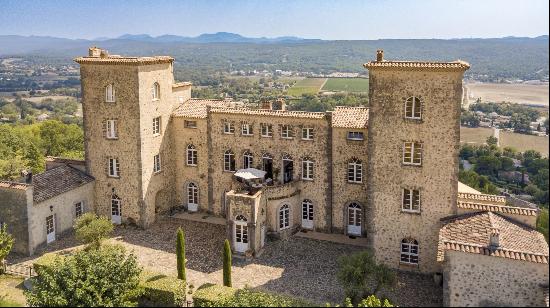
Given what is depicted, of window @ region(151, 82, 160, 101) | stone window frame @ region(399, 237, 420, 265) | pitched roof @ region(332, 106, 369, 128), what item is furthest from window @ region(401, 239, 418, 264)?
window @ region(151, 82, 160, 101)

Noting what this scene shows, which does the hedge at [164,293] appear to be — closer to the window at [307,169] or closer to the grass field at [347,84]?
the window at [307,169]

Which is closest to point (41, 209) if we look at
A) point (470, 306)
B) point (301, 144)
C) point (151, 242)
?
point (151, 242)

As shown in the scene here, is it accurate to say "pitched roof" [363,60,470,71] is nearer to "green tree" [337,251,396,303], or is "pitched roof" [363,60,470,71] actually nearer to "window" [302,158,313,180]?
"window" [302,158,313,180]

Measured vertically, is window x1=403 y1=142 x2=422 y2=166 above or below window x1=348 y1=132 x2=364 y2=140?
below

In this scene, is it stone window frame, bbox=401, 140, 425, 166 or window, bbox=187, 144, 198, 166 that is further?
window, bbox=187, 144, 198, 166

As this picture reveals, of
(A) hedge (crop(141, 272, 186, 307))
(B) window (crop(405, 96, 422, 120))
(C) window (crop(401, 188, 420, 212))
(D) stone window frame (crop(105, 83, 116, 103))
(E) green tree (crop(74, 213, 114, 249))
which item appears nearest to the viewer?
(A) hedge (crop(141, 272, 186, 307))

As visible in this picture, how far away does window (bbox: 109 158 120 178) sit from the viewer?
38125 millimetres

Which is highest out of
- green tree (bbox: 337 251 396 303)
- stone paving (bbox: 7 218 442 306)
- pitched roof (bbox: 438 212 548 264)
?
pitched roof (bbox: 438 212 548 264)

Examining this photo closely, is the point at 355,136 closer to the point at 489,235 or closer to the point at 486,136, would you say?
the point at 489,235

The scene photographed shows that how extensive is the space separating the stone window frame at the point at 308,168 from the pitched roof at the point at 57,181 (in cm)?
1650

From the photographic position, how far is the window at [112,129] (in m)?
37.5

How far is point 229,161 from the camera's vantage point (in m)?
39.2

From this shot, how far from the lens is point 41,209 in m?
34.3

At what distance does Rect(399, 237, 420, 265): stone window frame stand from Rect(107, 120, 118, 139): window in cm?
2208
